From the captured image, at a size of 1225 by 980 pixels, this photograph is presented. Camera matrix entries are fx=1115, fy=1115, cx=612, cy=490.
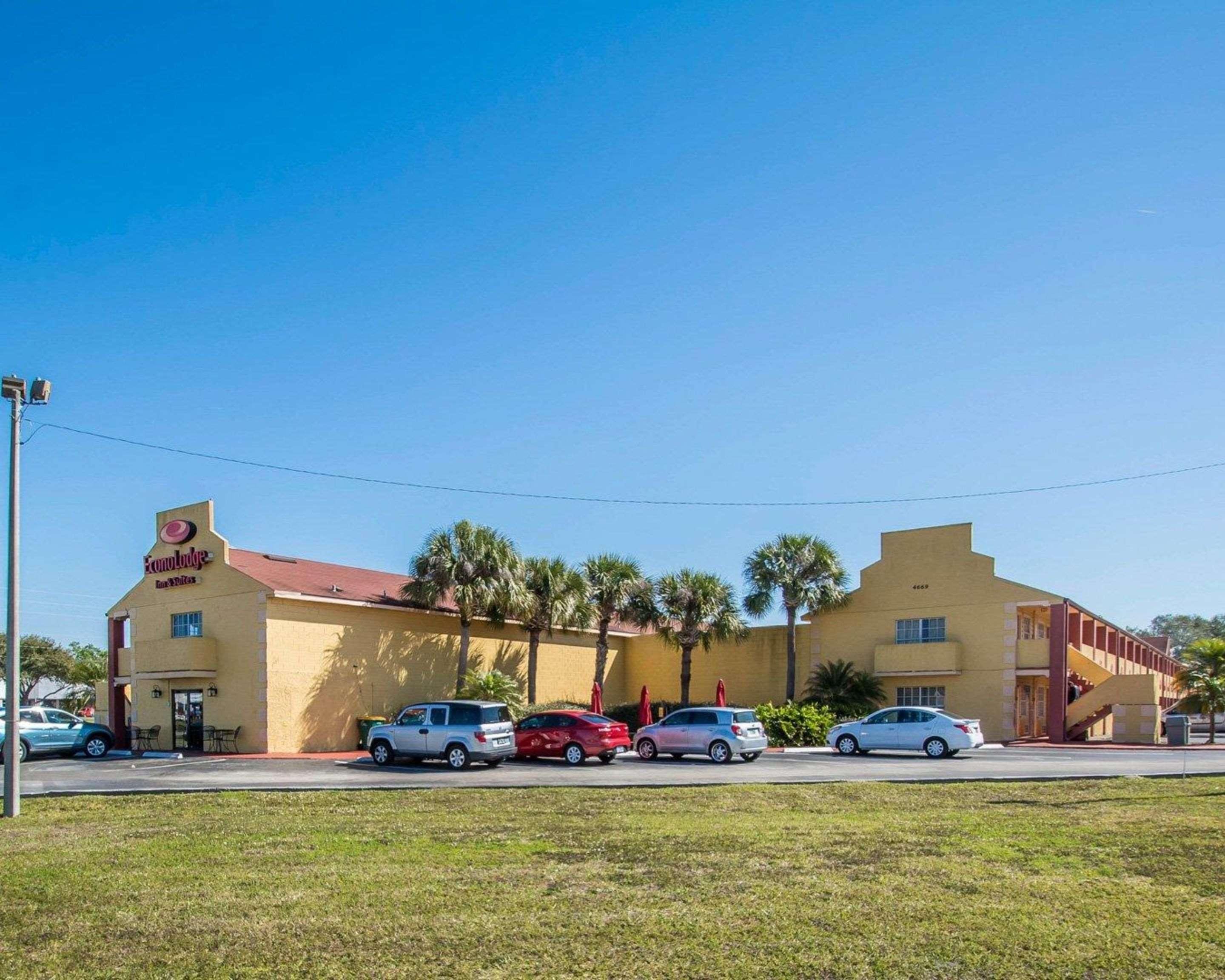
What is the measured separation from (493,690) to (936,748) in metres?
14.5

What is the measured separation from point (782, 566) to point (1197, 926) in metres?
34.5

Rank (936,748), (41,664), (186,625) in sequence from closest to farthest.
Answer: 1. (936,748)
2. (186,625)
3. (41,664)

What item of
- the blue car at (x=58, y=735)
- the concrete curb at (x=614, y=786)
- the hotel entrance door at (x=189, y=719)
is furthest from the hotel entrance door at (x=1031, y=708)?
the blue car at (x=58, y=735)

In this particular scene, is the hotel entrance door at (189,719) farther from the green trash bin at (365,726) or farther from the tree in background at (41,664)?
the tree in background at (41,664)

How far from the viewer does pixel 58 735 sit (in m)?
34.5

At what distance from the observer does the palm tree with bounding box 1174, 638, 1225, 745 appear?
40.6m

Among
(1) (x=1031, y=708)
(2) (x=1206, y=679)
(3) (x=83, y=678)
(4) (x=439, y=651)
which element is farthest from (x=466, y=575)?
(3) (x=83, y=678)

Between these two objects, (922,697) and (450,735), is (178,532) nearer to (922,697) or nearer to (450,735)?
(450,735)

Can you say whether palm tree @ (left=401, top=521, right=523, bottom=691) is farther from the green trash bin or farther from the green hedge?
the green hedge

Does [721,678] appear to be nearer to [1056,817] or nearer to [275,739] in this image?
[275,739]

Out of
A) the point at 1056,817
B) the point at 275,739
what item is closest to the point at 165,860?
the point at 1056,817

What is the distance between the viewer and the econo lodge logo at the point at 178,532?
123 feet

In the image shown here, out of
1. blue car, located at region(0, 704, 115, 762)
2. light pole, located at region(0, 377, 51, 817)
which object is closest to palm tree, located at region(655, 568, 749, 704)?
blue car, located at region(0, 704, 115, 762)

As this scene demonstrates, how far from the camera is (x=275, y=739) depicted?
34.2 metres
